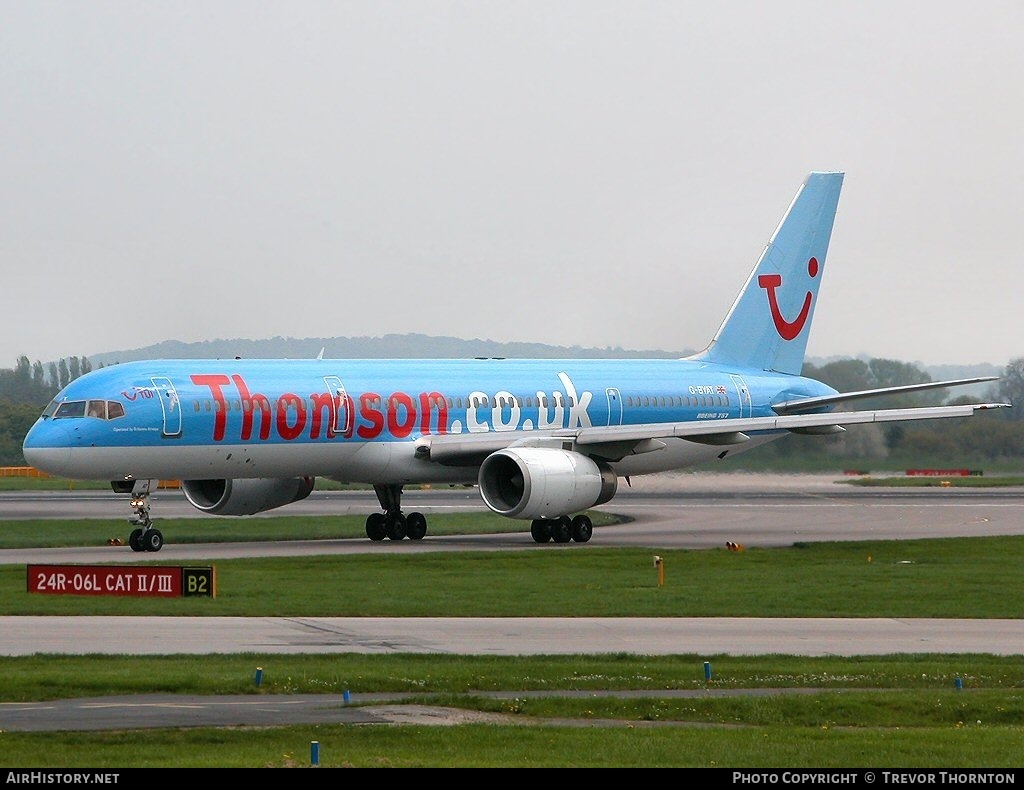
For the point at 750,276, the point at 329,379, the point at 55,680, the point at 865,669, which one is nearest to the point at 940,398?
the point at 750,276

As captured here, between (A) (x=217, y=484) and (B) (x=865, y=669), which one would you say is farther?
(A) (x=217, y=484)

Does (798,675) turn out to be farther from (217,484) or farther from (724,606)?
(217,484)

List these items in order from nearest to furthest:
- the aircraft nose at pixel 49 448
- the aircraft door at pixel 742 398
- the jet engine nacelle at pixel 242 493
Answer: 1. the aircraft nose at pixel 49 448
2. the jet engine nacelle at pixel 242 493
3. the aircraft door at pixel 742 398

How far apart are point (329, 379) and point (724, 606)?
18.0 meters

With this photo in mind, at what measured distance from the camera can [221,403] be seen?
43750 mm

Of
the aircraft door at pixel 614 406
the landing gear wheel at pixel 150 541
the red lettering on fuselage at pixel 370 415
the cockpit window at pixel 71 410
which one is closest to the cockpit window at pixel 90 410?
the cockpit window at pixel 71 410

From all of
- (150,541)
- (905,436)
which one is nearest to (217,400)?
(150,541)

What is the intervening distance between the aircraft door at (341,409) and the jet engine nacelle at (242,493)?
2726 mm

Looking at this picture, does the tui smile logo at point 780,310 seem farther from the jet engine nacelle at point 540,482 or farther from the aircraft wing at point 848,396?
the jet engine nacelle at point 540,482

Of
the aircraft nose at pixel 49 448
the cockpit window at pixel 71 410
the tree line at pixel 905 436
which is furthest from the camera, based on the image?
the tree line at pixel 905 436

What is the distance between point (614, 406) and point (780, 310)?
995cm

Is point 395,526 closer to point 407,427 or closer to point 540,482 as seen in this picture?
point 407,427

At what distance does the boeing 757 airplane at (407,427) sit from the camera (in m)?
42.8

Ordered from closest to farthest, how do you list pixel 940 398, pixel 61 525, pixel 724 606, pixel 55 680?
pixel 55 680 → pixel 724 606 → pixel 61 525 → pixel 940 398
